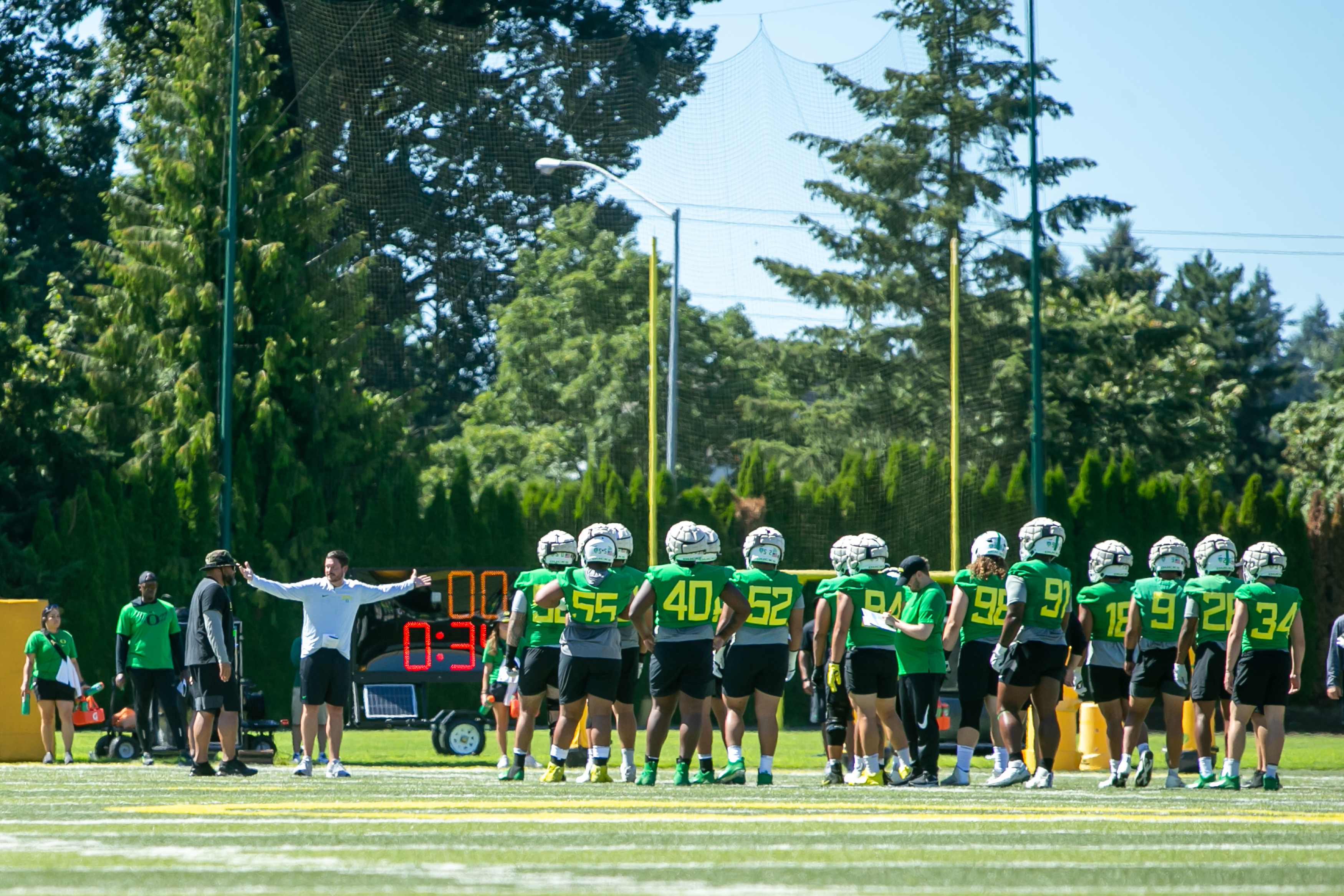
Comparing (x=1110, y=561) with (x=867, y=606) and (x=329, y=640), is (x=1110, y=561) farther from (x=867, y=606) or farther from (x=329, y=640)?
(x=329, y=640)

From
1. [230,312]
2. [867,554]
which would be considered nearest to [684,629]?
[867,554]

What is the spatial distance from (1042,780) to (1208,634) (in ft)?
5.60

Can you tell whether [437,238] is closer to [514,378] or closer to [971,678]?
[514,378]

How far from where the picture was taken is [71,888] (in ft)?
21.3

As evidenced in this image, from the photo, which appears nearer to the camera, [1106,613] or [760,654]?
[760,654]

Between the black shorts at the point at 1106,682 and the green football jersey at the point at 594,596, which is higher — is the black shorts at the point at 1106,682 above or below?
below

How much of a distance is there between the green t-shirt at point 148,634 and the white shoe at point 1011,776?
7970 millimetres

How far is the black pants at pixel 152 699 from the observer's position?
17.6 meters

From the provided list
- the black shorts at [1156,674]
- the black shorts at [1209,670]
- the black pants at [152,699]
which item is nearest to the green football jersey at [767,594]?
the black shorts at [1156,674]

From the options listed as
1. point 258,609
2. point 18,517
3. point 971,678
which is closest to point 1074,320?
point 258,609

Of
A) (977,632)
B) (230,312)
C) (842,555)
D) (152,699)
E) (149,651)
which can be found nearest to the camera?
(842,555)

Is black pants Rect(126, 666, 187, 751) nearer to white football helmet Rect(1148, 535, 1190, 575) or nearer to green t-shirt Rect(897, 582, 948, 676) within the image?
green t-shirt Rect(897, 582, 948, 676)

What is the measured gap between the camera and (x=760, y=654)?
14.3 metres

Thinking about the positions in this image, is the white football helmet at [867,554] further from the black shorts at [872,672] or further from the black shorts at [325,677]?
the black shorts at [325,677]
